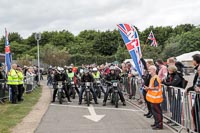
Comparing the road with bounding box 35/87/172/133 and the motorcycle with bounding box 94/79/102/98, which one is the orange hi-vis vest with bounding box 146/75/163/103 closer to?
the road with bounding box 35/87/172/133

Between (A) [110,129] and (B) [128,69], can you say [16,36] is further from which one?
(A) [110,129]

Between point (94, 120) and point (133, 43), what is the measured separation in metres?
3.97

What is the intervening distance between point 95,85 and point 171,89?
814 centimetres

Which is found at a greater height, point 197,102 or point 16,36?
point 16,36

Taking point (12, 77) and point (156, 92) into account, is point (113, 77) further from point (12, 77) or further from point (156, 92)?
point (156, 92)

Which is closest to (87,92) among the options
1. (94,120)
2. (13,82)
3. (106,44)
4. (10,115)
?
(13,82)

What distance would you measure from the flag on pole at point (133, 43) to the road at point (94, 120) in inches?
72.0

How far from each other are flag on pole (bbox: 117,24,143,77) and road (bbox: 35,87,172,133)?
1829 millimetres

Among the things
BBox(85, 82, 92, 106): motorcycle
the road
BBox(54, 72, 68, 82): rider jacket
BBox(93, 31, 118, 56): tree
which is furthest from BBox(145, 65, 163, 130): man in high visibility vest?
BBox(93, 31, 118, 56): tree

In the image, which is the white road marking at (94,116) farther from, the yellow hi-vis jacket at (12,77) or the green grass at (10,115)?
the yellow hi-vis jacket at (12,77)

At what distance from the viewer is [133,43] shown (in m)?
13.7

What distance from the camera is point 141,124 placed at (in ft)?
33.9

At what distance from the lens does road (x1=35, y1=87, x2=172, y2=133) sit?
955cm

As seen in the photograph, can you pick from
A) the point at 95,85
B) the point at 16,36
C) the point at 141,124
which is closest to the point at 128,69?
the point at 95,85
